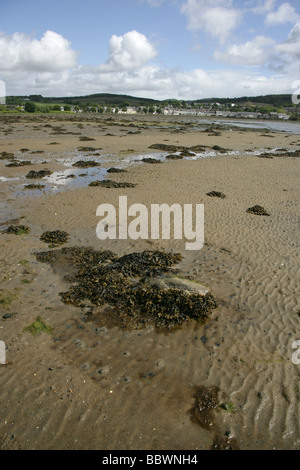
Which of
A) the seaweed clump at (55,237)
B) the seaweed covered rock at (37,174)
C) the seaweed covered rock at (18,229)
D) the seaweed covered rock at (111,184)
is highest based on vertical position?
the seaweed covered rock at (37,174)

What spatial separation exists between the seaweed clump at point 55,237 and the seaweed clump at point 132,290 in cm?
67

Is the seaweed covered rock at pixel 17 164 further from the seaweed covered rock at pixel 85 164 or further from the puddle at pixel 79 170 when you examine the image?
the seaweed covered rock at pixel 85 164

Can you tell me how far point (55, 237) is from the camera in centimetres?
935

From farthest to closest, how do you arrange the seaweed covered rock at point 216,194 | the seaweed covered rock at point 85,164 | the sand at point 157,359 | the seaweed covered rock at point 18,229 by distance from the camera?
the seaweed covered rock at point 85,164 < the seaweed covered rock at point 216,194 < the seaweed covered rock at point 18,229 < the sand at point 157,359

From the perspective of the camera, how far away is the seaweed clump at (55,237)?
916 centimetres

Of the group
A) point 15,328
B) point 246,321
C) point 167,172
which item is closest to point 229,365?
point 246,321

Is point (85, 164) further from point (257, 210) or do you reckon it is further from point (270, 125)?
point (270, 125)

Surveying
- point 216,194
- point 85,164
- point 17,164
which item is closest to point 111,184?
point 216,194

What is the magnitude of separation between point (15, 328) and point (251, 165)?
21.1 m

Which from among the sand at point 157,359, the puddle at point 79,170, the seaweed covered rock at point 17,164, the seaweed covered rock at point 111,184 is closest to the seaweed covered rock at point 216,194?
the seaweed covered rock at point 111,184

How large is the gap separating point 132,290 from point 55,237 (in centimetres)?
370

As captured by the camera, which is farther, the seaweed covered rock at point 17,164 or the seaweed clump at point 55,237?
the seaweed covered rock at point 17,164

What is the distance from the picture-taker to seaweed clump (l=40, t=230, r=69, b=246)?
30.0 feet
